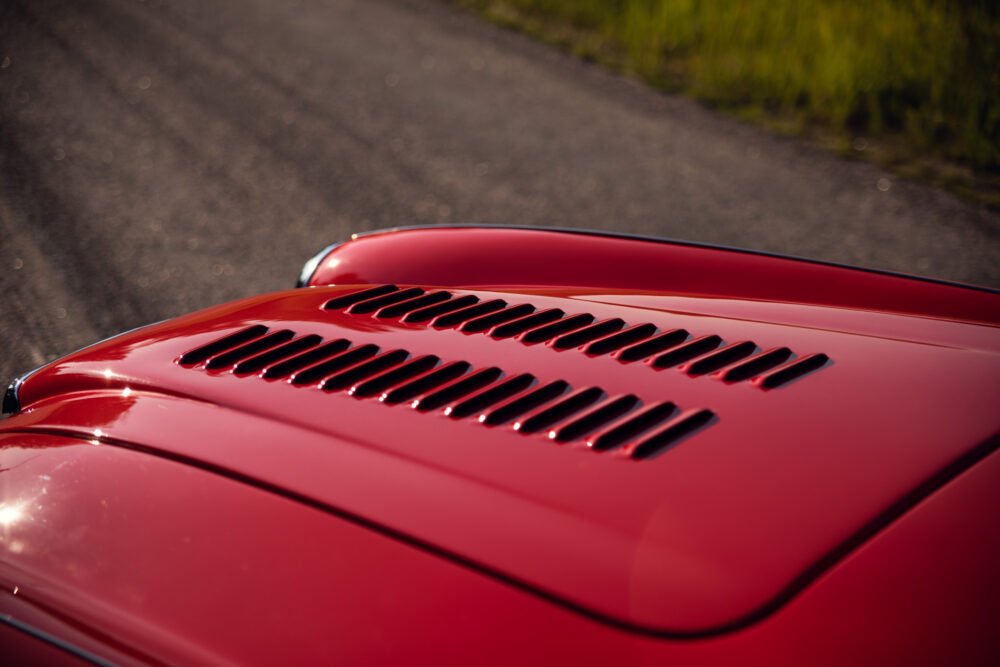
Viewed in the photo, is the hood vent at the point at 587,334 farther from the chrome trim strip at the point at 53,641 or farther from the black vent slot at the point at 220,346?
the chrome trim strip at the point at 53,641

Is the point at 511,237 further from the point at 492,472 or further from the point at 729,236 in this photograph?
the point at 729,236

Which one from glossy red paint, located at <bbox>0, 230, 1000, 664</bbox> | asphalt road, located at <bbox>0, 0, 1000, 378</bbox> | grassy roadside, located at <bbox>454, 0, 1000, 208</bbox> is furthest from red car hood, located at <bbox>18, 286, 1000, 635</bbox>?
grassy roadside, located at <bbox>454, 0, 1000, 208</bbox>

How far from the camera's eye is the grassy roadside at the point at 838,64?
5387mm

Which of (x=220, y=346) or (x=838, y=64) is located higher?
(x=838, y=64)

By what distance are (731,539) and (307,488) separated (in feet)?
1.82

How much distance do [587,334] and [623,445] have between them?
405mm

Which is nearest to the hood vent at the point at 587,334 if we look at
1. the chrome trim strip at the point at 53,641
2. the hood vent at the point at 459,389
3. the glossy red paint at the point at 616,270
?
the hood vent at the point at 459,389

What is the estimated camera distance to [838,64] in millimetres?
6023

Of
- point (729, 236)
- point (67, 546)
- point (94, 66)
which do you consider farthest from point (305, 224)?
point (67, 546)

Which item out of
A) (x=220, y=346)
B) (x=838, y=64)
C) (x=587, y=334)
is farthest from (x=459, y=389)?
(x=838, y=64)

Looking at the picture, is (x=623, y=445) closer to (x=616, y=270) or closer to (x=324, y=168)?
(x=616, y=270)

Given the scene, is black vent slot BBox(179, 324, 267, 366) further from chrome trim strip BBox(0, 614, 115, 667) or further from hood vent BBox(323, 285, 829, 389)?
chrome trim strip BBox(0, 614, 115, 667)

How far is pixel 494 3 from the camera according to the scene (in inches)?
309

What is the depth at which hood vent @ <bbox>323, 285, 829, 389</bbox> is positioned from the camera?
58.1 inches
